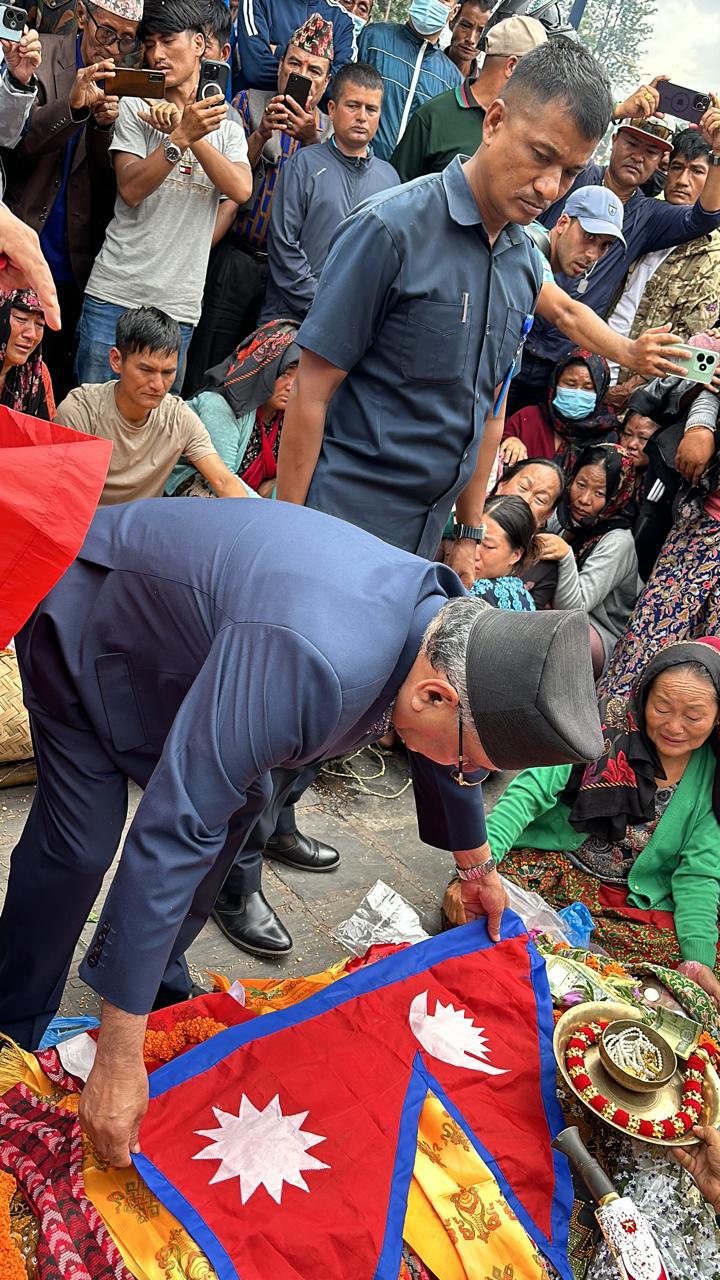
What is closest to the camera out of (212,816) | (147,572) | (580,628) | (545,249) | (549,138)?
(212,816)

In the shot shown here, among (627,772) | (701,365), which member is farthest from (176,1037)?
(701,365)

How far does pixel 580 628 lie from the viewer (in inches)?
71.7

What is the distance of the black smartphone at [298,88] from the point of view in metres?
4.71

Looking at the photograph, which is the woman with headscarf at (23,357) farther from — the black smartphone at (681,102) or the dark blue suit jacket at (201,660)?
the black smartphone at (681,102)

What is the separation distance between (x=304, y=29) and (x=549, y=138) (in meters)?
2.91

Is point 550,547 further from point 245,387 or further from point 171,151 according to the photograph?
point 171,151

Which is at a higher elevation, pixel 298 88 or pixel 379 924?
pixel 298 88

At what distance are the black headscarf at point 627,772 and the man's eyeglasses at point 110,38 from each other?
3.22 m

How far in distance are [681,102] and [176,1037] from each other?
5155 mm

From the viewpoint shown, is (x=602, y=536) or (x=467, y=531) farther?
(x=602, y=536)

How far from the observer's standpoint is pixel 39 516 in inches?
73.6

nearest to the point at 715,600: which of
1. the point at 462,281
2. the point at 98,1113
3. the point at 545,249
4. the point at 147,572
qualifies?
the point at 545,249

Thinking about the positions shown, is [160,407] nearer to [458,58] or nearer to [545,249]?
[545,249]

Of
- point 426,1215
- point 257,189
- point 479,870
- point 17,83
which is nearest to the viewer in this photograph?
point 426,1215
